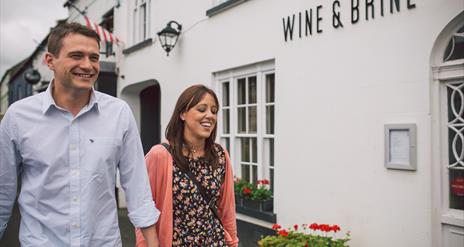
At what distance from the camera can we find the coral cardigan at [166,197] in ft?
8.60

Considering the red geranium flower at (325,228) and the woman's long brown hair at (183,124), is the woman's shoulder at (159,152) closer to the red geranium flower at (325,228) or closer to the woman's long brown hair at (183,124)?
the woman's long brown hair at (183,124)

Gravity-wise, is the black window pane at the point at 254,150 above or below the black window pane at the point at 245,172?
above

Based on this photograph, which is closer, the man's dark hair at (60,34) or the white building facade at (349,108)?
the man's dark hair at (60,34)

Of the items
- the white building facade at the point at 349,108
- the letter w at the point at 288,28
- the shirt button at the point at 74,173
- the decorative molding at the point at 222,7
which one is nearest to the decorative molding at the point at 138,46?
the white building facade at the point at 349,108

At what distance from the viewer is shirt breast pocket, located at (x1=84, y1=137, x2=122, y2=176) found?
213 centimetres

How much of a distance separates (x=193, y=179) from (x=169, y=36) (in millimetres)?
5752

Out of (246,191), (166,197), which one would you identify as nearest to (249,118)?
(246,191)

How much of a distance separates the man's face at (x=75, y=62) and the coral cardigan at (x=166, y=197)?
2.30 ft

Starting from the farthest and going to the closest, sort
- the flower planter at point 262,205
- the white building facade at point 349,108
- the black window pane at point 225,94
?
1. the black window pane at point 225,94
2. the flower planter at point 262,205
3. the white building facade at point 349,108

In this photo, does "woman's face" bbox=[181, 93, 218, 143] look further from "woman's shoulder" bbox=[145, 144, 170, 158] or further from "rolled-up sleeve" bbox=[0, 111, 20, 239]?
"rolled-up sleeve" bbox=[0, 111, 20, 239]

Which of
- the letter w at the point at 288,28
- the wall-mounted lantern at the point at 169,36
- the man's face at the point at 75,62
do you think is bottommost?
the man's face at the point at 75,62

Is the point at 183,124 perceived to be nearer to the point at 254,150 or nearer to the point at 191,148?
the point at 191,148

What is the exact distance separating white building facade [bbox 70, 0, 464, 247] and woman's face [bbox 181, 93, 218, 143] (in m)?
2.01

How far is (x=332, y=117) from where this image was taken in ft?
16.2
